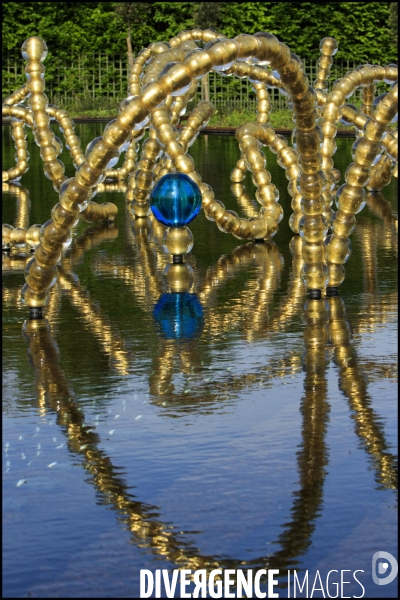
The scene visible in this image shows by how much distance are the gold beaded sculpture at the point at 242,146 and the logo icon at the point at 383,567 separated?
13.7 feet

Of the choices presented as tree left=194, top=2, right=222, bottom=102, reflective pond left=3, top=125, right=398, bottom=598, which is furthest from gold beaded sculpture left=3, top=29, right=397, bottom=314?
tree left=194, top=2, right=222, bottom=102

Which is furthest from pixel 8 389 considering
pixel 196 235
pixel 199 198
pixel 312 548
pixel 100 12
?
pixel 100 12

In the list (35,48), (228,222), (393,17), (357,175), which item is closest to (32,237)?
(228,222)

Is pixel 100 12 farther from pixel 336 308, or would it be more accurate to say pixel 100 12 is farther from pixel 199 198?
pixel 336 308

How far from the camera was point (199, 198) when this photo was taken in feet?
Answer: 41.6

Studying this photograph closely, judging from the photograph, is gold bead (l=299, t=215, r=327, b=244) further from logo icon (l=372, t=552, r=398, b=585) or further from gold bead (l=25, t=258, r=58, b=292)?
logo icon (l=372, t=552, r=398, b=585)

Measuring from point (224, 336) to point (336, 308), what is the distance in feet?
4.09

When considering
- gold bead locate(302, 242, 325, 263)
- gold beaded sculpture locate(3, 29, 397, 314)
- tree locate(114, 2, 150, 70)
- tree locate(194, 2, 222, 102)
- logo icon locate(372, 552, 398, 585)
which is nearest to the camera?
logo icon locate(372, 552, 398, 585)

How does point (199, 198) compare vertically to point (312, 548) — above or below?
above

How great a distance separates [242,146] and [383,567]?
32.3 ft

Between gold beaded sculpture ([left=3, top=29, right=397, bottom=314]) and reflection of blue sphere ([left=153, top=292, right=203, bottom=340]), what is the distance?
0.73 meters

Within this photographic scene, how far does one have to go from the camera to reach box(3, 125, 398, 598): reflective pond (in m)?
5.19

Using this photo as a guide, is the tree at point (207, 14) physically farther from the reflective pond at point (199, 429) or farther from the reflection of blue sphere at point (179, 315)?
the reflection of blue sphere at point (179, 315)

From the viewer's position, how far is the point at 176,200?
12.6 m
